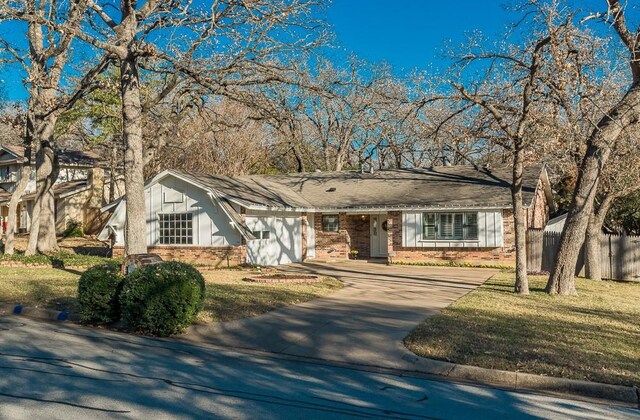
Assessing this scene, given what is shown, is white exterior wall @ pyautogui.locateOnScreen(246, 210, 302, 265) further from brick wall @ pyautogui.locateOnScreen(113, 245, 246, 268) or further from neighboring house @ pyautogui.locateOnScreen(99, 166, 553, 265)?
brick wall @ pyautogui.locateOnScreen(113, 245, 246, 268)

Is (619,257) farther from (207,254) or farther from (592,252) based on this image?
(207,254)

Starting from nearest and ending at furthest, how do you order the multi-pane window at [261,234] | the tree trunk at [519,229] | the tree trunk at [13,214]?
the tree trunk at [519,229]
the tree trunk at [13,214]
the multi-pane window at [261,234]

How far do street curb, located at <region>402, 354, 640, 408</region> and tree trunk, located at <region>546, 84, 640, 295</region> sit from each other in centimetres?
818

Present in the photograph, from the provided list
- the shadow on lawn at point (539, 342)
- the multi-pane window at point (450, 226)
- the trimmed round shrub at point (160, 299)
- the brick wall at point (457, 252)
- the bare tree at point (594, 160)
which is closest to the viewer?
the shadow on lawn at point (539, 342)

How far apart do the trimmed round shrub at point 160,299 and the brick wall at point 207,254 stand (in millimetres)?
12092

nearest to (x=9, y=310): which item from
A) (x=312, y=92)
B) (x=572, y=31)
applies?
(x=312, y=92)

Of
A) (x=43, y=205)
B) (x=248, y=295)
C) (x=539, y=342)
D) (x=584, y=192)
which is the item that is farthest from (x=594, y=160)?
(x=43, y=205)

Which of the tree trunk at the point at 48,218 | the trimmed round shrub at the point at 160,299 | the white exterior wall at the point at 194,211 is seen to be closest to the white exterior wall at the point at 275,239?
the white exterior wall at the point at 194,211

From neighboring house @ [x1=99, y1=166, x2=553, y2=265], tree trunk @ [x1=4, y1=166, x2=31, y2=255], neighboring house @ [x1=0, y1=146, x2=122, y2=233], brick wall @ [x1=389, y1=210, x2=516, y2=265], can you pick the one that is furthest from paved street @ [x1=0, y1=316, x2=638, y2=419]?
neighboring house @ [x1=0, y1=146, x2=122, y2=233]

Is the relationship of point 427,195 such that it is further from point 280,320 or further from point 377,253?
point 280,320

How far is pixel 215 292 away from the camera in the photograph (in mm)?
13797

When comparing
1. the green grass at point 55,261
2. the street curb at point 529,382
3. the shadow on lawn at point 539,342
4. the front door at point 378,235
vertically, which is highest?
the front door at point 378,235

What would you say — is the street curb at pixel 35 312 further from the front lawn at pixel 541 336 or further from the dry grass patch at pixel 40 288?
the front lawn at pixel 541 336

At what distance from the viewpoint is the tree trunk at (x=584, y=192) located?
47.4 feet
